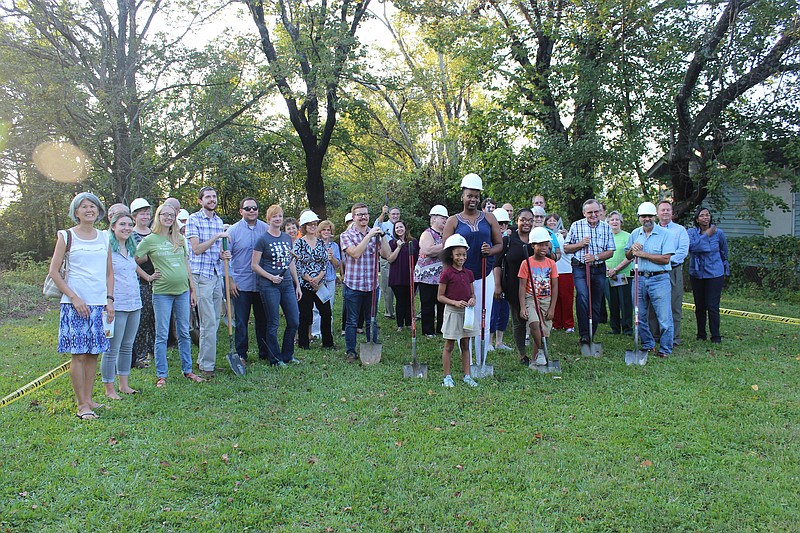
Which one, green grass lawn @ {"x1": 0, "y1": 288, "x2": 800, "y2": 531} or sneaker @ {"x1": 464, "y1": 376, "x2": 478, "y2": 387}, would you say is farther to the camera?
sneaker @ {"x1": 464, "y1": 376, "x2": 478, "y2": 387}

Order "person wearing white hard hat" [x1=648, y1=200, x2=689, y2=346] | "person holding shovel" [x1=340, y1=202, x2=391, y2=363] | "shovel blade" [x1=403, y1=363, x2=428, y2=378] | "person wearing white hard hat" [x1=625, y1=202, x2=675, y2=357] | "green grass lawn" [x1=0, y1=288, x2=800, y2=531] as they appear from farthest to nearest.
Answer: "person wearing white hard hat" [x1=648, y1=200, x2=689, y2=346], "person holding shovel" [x1=340, y1=202, x2=391, y2=363], "person wearing white hard hat" [x1=625, y1=202, x2=675, y2=357], "shovel blade" [x1=403, y1=363, x2=428, y2=378], "green grass lawn" [x1=0, y1=288, x2=800, y2=531]

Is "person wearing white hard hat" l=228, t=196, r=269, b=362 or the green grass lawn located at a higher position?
"person wearing white hard hat" l=228, t=196, r=269, b=362

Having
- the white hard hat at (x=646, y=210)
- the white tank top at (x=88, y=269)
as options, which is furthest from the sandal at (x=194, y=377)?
the white hard hat at (x=646, y=210)

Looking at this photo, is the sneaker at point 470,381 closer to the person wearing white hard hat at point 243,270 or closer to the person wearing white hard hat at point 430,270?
the person wearing white hard hat at point 430,270

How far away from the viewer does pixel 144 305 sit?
8.11 meters

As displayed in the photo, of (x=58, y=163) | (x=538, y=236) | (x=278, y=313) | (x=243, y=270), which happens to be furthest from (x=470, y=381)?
(x=58, y=163)

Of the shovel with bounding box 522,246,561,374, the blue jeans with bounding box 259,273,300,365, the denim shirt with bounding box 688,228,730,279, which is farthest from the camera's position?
the denim shirt with bounding box 688,228,730,279

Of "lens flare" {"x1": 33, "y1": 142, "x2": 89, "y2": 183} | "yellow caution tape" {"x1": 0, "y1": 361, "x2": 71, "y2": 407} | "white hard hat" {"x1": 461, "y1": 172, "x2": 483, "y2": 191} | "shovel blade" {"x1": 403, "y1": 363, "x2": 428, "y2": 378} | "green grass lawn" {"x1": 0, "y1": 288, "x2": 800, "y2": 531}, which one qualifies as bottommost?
"green grass lawn" {"x1": 0, "y1": 288, "x2": 800, "y2": 531}

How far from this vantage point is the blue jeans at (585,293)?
28.3ft

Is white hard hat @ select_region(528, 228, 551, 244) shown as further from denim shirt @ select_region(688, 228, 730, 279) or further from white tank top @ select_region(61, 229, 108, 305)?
white tank top @ select_region(61, 229, 108, 305)

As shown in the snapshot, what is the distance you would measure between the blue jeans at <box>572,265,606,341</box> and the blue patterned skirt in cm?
595

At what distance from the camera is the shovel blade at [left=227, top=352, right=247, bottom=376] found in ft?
24.0

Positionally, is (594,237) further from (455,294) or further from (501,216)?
(455,294)

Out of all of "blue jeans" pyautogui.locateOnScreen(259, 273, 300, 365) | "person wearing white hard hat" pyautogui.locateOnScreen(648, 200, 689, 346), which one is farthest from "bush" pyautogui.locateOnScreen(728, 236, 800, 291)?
"blue jeans" pyautogui.locateOnScreen(259, 273, 300, 365)
